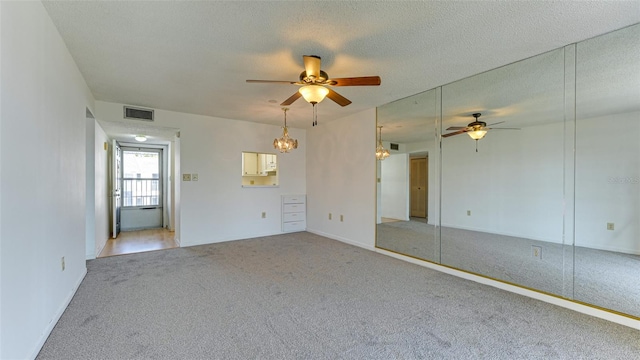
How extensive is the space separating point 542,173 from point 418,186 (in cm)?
176

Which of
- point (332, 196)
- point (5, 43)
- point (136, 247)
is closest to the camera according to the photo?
point (5, 43)

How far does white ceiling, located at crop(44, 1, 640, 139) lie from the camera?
1.95 meters

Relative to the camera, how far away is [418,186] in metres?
4.68

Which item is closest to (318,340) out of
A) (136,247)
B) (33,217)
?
(33,217)

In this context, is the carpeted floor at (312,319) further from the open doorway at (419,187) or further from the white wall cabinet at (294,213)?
the white wall cabinet at (294,213)

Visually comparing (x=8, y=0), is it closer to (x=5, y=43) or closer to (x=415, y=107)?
(x=5, y=43)

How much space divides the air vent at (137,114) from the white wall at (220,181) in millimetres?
88

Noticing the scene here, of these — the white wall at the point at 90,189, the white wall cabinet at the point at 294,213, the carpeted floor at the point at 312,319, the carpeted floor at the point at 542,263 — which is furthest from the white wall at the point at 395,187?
the white wall at the point at 90,189

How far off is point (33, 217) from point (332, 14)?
2.56m

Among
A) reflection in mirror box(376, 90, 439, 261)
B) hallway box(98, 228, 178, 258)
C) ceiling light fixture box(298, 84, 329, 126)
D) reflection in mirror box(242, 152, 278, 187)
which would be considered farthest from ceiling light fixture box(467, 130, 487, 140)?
hallway box(98, 228, 178, 258)

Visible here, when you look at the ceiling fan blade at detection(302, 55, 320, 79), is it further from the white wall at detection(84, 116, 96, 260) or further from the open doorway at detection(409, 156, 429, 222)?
the white wall at detection(84, 116, 96, 260)

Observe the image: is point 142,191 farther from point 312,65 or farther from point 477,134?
point 477,134

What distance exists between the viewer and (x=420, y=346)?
6.23 ft

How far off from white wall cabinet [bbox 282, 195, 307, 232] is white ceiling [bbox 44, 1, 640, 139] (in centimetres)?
305
